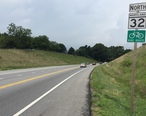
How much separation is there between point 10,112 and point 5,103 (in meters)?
1.60

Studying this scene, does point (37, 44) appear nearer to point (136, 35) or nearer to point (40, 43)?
point (40, 43)

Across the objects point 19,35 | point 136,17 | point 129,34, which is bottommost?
point 129,34

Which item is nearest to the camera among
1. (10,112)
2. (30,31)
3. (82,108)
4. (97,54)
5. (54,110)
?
(10,112)

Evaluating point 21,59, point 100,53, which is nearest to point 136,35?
point 21,59

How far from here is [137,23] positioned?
9.06 metres

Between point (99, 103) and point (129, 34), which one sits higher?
point (129, 34)

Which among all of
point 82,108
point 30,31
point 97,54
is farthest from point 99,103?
point 97,54

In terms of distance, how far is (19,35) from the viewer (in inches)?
4267

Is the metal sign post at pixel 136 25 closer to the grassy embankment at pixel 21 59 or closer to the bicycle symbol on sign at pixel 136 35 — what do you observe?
the bicycle symbol on sign at pixel 136 35

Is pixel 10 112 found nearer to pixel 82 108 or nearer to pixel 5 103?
pixel 5 103

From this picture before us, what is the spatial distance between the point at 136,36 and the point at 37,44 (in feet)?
466

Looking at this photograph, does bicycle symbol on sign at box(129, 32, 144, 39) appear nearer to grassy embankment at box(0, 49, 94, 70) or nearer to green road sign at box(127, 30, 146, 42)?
green road sign at box(127, 30, 146, 42)

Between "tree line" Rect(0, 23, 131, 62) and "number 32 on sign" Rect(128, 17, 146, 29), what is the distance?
328 feet

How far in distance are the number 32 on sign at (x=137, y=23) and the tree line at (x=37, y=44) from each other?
100117 millimetres
